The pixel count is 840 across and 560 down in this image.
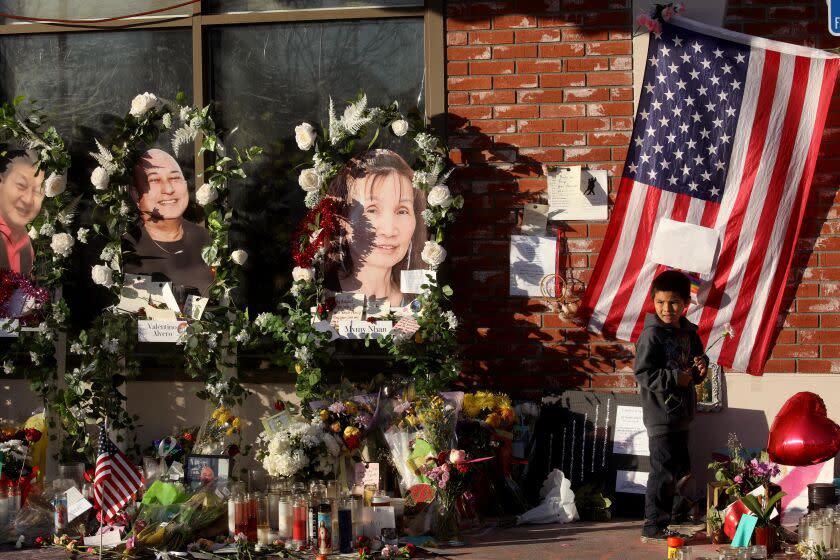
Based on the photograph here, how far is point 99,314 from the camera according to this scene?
7902mm

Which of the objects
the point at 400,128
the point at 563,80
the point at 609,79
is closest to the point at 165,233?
the point at 400,128

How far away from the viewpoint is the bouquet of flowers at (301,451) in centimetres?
673

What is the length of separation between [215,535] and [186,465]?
0.63m

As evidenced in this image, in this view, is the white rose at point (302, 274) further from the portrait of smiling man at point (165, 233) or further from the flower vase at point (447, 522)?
the flower vase at point (447, 522)

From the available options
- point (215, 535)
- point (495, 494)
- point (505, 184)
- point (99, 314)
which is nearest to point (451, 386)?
point (495, 494)

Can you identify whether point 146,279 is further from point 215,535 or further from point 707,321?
point 707,321

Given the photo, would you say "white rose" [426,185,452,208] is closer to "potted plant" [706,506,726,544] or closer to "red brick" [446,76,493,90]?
"red brick" [446,76,493,90]

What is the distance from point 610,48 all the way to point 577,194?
1020 millimetres

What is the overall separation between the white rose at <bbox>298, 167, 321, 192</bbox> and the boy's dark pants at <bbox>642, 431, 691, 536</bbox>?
2783 mm

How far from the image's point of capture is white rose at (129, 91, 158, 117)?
7.61 metres

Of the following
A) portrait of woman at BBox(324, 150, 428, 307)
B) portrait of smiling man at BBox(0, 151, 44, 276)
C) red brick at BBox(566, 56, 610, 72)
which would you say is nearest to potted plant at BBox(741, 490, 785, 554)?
portrait of woman at BBox(324, 150, 428, 307)

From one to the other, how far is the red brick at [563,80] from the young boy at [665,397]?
1.70m

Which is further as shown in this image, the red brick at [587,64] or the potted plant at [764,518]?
the red brick at [587,64]

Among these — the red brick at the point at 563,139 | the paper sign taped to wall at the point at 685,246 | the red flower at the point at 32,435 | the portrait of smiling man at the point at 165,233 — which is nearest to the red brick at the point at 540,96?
the red brick at the point at 563,139
